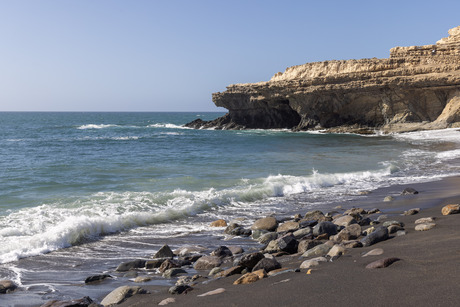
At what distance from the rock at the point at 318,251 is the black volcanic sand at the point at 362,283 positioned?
6.7 inches

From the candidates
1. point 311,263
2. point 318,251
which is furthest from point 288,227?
point 311,263

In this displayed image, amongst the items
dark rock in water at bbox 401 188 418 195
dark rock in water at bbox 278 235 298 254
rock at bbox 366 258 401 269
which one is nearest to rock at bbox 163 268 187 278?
dark rock in water at bbox 278 235 298 254

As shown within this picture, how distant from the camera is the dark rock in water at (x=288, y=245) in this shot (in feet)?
21.7

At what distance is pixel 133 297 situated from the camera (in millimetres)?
4965

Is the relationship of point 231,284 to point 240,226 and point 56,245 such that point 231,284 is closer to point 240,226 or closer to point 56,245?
point 240,226

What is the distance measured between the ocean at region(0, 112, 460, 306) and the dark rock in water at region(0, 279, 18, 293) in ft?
0.40

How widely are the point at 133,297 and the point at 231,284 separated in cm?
118

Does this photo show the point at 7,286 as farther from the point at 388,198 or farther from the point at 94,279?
the point at 388,198

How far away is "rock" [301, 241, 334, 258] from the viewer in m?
6.05

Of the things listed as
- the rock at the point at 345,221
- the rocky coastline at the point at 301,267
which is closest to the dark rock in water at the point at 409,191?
the rocky coastline at the point at 301,267

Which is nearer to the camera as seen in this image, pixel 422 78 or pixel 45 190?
pixel 45 190

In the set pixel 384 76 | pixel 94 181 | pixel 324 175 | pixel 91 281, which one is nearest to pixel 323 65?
pixel 384 76

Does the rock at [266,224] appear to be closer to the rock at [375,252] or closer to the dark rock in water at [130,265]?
the dark rock in water at [130,265]

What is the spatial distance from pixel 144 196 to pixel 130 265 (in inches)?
236
